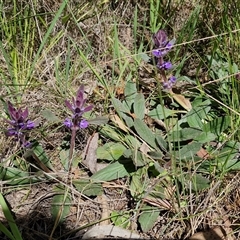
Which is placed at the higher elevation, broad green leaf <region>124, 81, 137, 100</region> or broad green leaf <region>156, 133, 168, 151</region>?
broad green leaf <region>124, 81, 137, 100</region>

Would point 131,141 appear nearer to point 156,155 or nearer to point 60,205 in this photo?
point 156,155

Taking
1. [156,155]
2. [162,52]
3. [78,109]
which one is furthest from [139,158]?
[162,52]

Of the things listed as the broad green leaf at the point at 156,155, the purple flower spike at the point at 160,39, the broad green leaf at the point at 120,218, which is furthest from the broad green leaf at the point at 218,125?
the broad green leaf at the point at 120,218

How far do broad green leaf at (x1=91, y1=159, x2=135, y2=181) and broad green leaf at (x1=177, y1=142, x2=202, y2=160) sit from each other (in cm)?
17

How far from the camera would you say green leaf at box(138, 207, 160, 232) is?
4.86 ft

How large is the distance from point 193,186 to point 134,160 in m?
0.21

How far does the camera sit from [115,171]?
161 centimetres

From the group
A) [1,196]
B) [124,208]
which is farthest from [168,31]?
[1,196]

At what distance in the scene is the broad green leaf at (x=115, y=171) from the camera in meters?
1.60

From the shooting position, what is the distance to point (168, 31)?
2.09 m

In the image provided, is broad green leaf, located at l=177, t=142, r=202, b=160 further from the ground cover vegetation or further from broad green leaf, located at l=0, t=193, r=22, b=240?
broad green leaf, located at l=0, t=193, r=22, b=240

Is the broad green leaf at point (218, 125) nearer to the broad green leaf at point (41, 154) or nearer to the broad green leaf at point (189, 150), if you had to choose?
the broad green leaf at point (189, 150)

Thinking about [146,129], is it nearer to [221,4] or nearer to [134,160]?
[134,160]

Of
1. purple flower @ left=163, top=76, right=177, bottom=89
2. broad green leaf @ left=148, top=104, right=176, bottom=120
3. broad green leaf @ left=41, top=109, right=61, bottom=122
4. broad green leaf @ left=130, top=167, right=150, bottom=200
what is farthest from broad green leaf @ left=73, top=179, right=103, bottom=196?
purple flower @ left=163, top=76, right=177, bottom=89
